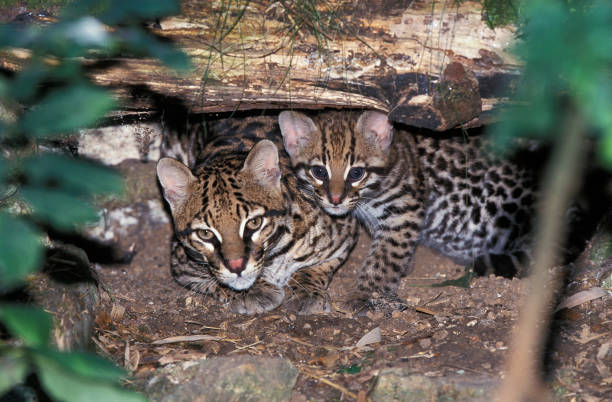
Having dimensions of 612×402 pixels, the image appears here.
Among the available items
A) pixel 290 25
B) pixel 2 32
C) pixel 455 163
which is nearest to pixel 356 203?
pixel 455 163

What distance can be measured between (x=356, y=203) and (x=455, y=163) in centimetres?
105

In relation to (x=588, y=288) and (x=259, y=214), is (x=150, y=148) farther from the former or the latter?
(x=588, y=288)

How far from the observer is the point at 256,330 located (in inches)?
170

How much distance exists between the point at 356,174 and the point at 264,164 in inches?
29.5

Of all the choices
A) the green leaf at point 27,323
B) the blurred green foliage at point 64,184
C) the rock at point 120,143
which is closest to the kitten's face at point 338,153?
the rock at point 120,143

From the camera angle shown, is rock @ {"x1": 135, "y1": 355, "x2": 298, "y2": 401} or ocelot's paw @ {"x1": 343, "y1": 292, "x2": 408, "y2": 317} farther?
ocelot's paw @ {"x1": 343, "y1": 292, "x2": 408, "y2": 317}

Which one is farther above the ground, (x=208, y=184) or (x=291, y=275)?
(x=208, y=184)

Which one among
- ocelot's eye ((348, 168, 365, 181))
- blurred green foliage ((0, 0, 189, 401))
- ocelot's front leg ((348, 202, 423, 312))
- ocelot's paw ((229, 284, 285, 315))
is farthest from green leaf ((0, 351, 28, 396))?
ocelot's front leg ((348, 202, 423, 312))

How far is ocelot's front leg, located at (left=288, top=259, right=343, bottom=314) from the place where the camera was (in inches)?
183

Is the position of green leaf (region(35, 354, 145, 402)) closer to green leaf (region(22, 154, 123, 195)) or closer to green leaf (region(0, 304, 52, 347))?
green leaf (region(0, 304, 52, 347))

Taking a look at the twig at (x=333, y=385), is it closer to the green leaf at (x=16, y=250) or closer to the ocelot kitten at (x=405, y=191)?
the ocelot kitten at (x=405, y=191)

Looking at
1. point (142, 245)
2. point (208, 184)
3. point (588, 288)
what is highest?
point (208, 184)

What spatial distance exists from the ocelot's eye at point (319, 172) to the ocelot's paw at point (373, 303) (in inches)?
37.0

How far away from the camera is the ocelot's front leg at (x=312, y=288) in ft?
15.3
